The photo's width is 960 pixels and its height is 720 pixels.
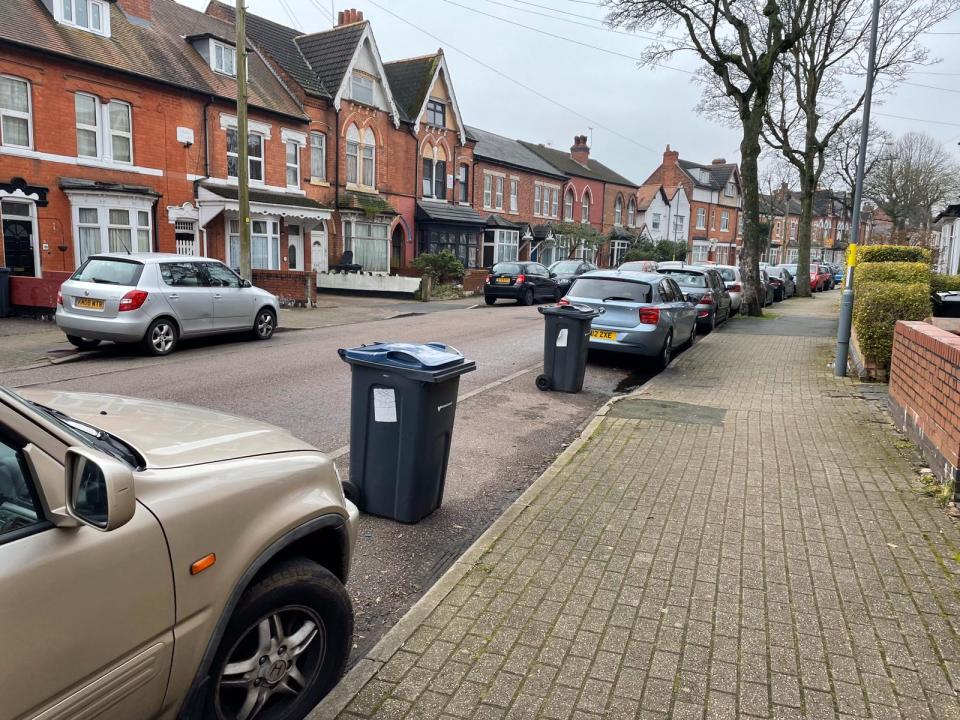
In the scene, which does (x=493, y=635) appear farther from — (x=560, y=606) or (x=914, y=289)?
(x=914, y=289)

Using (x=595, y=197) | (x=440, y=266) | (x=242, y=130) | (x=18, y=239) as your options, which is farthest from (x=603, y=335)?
(x=595, y=197)

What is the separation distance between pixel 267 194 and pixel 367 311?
7373 millimetres

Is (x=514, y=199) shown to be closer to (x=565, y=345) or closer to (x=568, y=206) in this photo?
(x=568, y=206)

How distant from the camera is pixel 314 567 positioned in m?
2.71

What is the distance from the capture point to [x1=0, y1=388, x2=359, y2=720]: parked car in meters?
1.77

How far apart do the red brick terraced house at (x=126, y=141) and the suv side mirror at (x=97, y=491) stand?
15.6 m

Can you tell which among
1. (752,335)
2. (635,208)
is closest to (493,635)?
(752,335)

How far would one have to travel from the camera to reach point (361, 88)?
2906 cm

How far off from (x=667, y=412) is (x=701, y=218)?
60.6 m

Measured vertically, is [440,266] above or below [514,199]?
below

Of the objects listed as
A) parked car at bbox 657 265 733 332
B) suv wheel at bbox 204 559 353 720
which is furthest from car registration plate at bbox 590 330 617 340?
suv wheel at bbox 204 559 353 720

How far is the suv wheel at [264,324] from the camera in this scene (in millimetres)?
13867

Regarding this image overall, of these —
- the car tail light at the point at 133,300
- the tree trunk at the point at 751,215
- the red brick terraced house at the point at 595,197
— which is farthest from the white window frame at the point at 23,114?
the red brick terraced house at the point at 595,197

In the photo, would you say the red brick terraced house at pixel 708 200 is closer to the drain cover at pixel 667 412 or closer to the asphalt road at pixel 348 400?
the asphalt road at pixel 348 400
